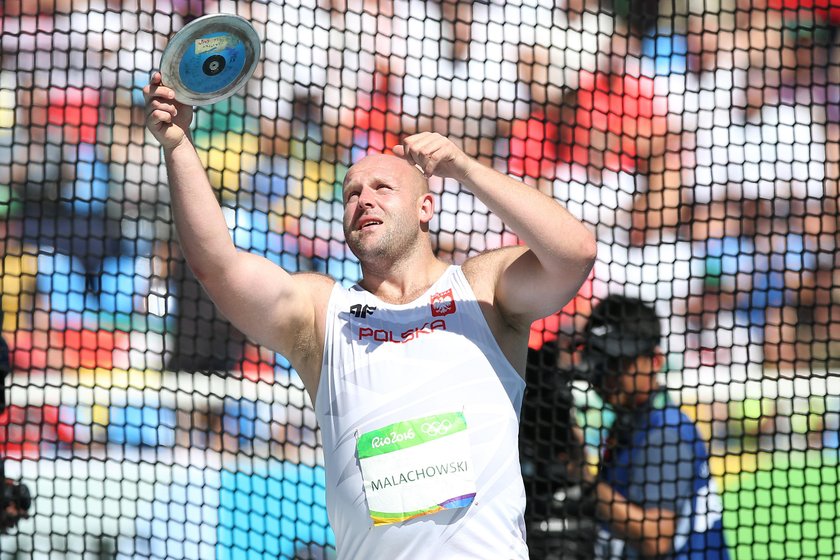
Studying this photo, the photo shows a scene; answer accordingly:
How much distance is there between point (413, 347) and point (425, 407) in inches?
6.1

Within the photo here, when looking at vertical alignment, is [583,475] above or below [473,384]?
above

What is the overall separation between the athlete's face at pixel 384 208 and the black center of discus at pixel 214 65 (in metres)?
0.48

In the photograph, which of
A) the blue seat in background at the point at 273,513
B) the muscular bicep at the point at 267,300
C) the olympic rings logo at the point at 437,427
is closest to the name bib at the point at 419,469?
the olympic rings logo at the point at 437,427

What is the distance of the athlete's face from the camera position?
2.40 meters

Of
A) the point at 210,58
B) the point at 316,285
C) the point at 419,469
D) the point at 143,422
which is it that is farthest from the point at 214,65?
the point at 143,422

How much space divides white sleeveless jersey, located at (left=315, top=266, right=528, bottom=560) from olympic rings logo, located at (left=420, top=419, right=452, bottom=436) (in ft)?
0.08

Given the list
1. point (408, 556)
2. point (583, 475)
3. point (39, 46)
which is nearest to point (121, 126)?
point (39, 46)

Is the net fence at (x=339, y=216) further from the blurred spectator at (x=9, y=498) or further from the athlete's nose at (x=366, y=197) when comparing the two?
the athlete's nose at (x=366, y=197)

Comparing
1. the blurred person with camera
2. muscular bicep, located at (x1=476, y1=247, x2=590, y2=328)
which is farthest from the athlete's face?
the blurred person with camera

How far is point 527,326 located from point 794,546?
3.38 meters

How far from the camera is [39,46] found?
592 centimetres

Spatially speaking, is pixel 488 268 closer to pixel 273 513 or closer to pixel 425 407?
pixel 425 407

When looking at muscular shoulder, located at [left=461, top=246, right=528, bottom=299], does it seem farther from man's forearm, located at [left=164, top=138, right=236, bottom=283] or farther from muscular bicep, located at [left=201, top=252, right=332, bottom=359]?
man's forearm, located at [left=164, top=138, right=236, bottom=283]

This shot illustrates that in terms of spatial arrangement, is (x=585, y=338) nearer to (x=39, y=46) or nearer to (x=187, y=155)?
(x=187, y=155)
